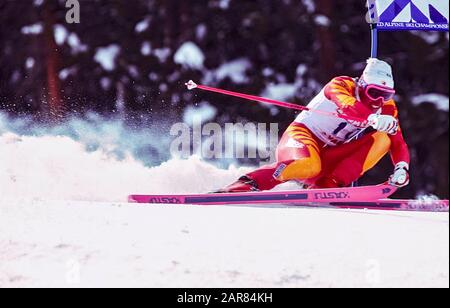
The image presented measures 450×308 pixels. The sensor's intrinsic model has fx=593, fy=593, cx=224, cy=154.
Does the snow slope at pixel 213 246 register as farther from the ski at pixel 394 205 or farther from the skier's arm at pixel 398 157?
the skier's arm at pixel 398 157

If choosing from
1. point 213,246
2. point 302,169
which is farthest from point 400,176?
point 213,246

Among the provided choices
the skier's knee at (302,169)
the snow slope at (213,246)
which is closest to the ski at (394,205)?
the skier's knee at (302,169)

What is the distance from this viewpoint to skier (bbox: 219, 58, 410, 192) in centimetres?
357

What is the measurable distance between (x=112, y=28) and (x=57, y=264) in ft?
11.2

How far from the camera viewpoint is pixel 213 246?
238 cm

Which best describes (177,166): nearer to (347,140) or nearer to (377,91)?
(347,140)

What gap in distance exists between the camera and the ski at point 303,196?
3555mm

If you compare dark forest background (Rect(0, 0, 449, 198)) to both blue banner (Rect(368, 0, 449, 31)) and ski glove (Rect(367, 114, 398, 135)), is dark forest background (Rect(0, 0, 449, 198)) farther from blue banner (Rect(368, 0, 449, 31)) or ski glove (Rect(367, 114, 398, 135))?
ski glove (Rect(367, 114, 398, 135))
